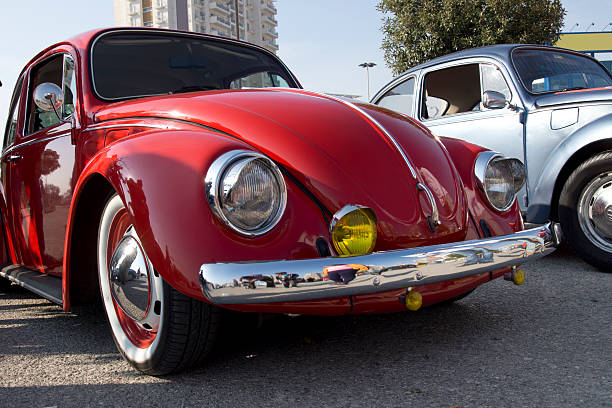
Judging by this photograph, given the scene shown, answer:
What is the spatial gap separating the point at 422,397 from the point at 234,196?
0.93 meters

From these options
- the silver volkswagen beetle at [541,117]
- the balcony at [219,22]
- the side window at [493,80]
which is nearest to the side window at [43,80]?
the silver volkswagen beetle at [541,117]

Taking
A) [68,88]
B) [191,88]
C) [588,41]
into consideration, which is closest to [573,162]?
[191,88]

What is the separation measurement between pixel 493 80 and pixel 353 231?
3.42 m

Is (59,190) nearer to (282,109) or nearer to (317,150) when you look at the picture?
(282,109)

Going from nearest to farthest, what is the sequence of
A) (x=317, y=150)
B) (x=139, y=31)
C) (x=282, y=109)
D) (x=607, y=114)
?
(x=317, y=150) → (x=282, y=109) → (x=139, y=31) → (x=607, y=114)

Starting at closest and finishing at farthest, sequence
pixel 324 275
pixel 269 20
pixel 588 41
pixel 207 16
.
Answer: pixel 324 275
pixel 588 41
pixel 207 16
pixel 269 20

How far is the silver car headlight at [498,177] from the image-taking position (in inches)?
101

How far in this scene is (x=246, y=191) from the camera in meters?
1.86

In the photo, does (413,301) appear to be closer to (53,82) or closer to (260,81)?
(260,81)

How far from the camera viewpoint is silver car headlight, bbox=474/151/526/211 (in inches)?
101

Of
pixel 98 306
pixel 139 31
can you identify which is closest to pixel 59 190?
pixel 98 306

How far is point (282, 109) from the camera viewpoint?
2.39 meters

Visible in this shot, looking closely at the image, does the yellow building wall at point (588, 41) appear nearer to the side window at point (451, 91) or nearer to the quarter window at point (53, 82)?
the side window at point (451, 91)

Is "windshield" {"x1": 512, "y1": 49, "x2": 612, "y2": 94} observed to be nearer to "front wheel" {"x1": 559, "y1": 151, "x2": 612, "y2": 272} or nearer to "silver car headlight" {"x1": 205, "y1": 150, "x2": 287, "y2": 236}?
"front wheel" {"x1": 559, "y1": 151, "x2": 612, "y2": 272}
